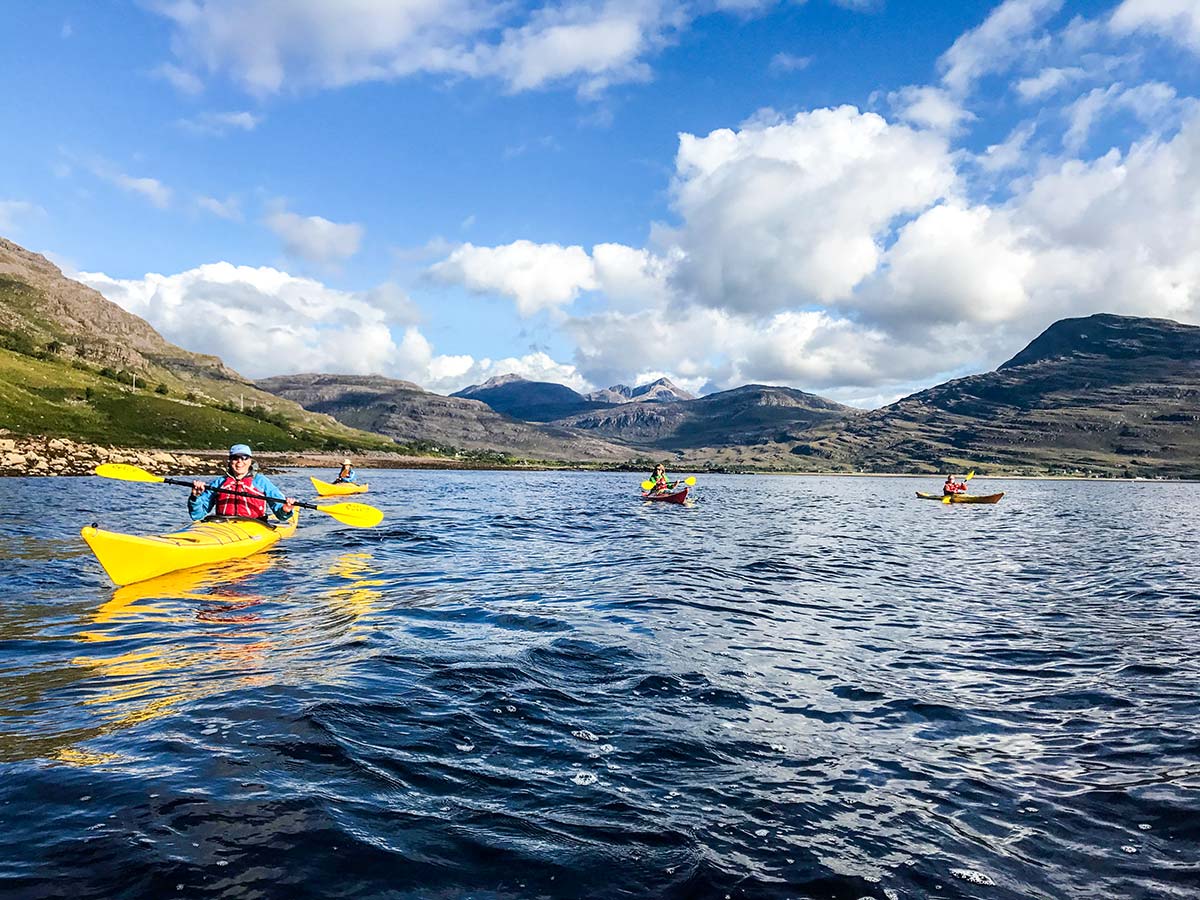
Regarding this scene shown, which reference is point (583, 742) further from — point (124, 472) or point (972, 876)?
point (124, 472)

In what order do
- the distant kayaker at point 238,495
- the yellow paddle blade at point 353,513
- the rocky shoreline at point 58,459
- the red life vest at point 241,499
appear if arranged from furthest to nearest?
the rocky shoreline at point 58,459
the yellow paddle blade at point 353,513
the red life vest at point 241,499
the distant kayaker at point 238,495

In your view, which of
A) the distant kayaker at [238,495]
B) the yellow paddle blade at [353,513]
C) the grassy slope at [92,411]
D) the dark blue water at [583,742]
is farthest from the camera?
the grassy slope at [92,411]

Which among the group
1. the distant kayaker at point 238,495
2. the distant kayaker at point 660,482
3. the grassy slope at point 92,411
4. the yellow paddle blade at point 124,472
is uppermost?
the grassy slope at point 92,411

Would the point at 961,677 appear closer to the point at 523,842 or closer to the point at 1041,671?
the point at 1041,671

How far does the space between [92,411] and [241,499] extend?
177m

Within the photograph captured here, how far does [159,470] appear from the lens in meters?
89.9

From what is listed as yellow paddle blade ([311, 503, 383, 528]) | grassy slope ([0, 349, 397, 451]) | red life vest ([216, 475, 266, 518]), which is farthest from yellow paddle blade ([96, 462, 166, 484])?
grassy slope ([0, 349, 397, 451])

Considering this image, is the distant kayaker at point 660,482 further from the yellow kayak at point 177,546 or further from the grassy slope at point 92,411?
the grassy slope at point 92,411

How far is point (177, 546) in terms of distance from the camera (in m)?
19.8

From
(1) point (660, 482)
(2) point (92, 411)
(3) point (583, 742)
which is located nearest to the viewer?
(3) point (583, 742)

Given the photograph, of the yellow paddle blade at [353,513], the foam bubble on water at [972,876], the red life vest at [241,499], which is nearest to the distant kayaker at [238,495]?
the red life vest at [241,499]

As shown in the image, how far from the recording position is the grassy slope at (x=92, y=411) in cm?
13888

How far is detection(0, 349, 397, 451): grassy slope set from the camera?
456 ft

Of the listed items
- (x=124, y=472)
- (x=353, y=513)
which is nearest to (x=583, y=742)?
(x=124, y=472)
